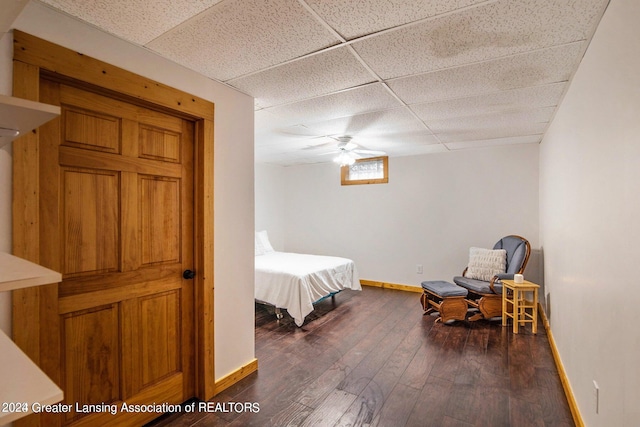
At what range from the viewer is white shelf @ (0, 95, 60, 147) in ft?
2.27

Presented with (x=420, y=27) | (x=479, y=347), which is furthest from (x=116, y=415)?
(x=479, y=347)

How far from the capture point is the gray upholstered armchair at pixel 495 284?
375 centimetres

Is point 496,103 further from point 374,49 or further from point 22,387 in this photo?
point 22,387

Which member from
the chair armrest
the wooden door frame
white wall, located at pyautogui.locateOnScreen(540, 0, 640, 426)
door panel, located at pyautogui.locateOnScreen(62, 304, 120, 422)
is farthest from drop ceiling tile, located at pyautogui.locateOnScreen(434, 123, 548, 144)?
door panel, located at pyautogui.locateOnScreen(62, 304, 120, 422)

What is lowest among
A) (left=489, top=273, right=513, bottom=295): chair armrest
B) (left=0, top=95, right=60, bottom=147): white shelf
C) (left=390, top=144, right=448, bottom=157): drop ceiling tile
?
(left=489, top=273, right=513, bottom=295): chair armrest

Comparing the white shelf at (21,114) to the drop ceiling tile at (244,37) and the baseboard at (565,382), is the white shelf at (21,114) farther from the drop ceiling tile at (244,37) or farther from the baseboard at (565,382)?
the baseboard at (565,382)

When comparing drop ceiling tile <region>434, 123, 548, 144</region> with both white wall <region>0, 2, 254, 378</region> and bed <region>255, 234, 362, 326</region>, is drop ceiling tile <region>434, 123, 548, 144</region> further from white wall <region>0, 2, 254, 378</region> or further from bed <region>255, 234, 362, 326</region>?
white wall <region>0, 2, 254, 378</region>

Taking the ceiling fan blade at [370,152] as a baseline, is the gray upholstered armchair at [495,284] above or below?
below

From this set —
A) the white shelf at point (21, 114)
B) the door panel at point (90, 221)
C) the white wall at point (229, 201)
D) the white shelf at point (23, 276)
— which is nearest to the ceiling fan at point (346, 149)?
the white wall at point (229, 201)

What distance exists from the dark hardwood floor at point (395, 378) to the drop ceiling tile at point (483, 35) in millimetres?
2315

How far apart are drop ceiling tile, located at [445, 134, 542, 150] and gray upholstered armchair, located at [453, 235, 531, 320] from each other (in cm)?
131

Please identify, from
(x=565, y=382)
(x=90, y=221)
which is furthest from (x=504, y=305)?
(x=90, y=221)

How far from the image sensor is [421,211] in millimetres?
5121

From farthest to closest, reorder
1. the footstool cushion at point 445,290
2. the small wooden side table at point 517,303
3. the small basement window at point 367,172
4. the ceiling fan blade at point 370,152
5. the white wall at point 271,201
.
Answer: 1. the white wall at point 271,201
2. the small basement window at point 367,172
3. the ceiling fan blade at point 370,152
4. the footstool cushion at point 445,290
5. the small wooden side table at point 517,303
